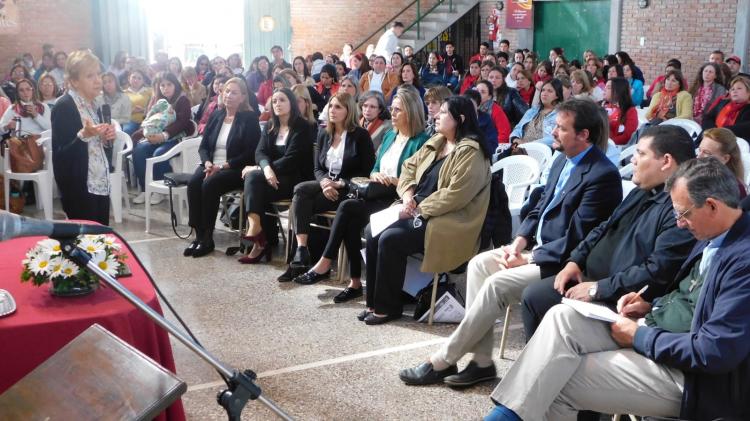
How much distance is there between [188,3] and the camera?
52.2ft

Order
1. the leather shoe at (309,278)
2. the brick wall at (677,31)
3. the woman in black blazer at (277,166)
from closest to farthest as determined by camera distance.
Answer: the leather shoe at (309,278)
the woman in black blazer at (277,166)
the brick wall at (677,31)

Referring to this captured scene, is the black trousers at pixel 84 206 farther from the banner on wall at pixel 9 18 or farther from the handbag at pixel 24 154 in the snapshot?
the banner on wall at pixel 9 18

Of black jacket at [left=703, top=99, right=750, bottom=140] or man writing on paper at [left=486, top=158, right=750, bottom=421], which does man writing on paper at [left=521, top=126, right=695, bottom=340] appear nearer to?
man writing on paper at [left=486, top=158, right=750, bottom=421]

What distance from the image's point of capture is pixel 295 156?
579 cm

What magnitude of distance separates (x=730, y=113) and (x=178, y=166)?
4.64m

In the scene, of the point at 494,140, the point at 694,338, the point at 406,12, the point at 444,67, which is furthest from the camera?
the point at 406,12

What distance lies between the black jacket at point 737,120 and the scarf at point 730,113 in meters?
0.02

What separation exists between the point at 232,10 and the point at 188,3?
1.05m

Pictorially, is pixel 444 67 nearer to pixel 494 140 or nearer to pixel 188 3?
pixel 188 3

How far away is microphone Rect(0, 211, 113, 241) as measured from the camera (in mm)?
1756

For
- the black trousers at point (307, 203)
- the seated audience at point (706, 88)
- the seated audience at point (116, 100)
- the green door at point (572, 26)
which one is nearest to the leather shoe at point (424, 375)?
the black trousers at point (307, 203)

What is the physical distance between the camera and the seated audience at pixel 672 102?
8016 mm

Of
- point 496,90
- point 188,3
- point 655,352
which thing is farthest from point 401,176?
point 188,3

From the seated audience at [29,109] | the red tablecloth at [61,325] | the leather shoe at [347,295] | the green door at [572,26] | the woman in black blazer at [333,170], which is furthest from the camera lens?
the green door at [572,26]
